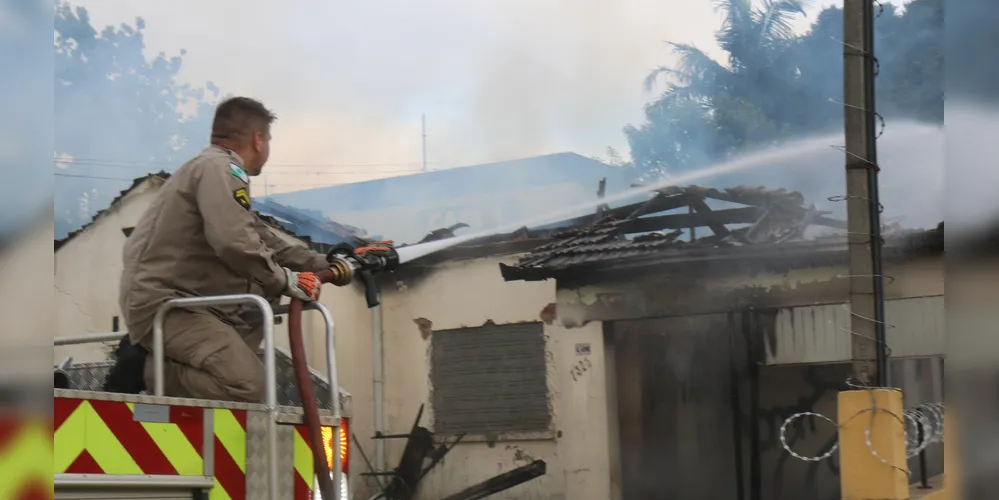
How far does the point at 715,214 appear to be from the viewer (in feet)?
32.9

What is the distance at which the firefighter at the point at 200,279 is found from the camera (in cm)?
316

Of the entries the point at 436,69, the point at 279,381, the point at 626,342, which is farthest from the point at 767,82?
the point at 279,381

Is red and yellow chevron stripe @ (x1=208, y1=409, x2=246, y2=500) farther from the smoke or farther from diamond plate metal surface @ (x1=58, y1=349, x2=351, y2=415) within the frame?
the smoke

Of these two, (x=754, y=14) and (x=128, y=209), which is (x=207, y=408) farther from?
(x=754, y=14)

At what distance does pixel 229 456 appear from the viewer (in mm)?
2652

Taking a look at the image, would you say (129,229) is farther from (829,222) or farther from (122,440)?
(122,440)

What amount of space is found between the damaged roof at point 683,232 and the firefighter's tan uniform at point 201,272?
6.76m

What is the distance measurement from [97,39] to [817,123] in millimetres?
6861

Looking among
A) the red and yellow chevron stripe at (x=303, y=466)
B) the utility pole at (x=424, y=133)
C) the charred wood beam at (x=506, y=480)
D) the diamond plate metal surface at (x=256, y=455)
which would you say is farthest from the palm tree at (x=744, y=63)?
the diamond plate metal surface at (x=256, y=455)

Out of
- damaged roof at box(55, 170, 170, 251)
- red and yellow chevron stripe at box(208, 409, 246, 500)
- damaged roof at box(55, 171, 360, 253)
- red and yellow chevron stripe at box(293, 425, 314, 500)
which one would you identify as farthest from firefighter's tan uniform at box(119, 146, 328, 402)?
damaged roof at box(55, 170, 170, 251)

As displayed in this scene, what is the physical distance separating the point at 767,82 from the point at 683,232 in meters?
2.12

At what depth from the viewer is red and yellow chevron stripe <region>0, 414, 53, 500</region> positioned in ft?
→ 3.91

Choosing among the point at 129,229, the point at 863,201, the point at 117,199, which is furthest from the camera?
the point at 117,199

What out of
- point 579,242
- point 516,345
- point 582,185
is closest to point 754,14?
point 582,185
